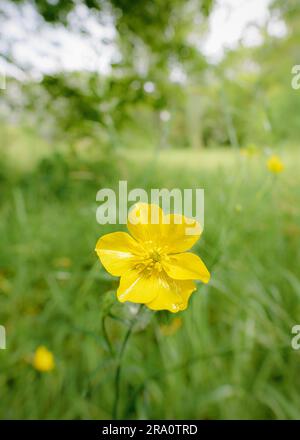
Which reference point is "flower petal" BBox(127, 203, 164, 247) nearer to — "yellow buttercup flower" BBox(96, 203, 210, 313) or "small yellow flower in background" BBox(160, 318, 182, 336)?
"yellow buttercup flower" BBox(96, 203, 210, 313)

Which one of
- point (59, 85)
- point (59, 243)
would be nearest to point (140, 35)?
point (59, 85)

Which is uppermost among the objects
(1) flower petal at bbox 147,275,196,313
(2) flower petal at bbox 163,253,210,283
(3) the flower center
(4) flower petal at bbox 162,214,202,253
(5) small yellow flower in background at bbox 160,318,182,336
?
(4) flower petal at bbox 162,214,202,253

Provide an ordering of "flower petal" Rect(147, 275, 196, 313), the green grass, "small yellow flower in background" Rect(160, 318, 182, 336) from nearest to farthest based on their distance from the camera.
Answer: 1. "flower petal" Rect(147, 275, 196, 313)
2. the green grass
3. "small yellow flower in background" Rect(160, 318, 182, 336)

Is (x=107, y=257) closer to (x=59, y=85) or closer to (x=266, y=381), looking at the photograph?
(x=266, y=381)

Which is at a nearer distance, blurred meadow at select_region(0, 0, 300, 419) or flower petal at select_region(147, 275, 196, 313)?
flower petal at select_region(147, 275, 196, 313)

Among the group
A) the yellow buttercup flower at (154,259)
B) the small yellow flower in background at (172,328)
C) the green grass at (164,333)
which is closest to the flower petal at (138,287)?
the yellow buttercup flower at (154,259)

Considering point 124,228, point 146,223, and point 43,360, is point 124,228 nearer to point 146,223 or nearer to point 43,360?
point 43,360

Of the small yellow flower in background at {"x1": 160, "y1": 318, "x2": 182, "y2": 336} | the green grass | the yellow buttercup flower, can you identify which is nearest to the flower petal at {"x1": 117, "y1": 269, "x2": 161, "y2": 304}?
the yellow buttercup flower
